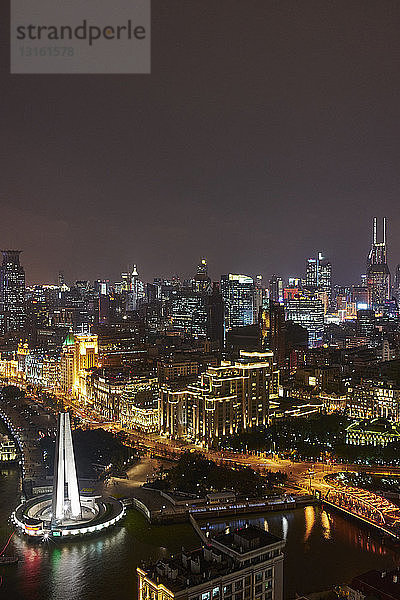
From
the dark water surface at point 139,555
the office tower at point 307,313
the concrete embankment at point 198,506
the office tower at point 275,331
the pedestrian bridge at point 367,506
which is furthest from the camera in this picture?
the office tower at point 307,313

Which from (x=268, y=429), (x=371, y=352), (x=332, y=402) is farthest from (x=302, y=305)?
(x=268, y=429)

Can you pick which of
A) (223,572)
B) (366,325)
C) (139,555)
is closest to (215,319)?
(366,325)

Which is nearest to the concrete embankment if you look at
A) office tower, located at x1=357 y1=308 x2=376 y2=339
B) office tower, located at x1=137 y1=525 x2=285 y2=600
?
office tower, located at x1=137 y1=525 x2=285 y2=600

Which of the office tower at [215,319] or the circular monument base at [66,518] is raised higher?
the office tower at [215,319]

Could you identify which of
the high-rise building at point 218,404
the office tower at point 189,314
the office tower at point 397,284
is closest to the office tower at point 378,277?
the office tower at point 397,284

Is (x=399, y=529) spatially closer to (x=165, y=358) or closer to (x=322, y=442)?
(x=322, y=442)

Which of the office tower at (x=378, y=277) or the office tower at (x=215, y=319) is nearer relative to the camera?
the office tower at (x=215, y=319)

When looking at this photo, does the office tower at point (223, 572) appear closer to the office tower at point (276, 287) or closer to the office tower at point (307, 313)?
the office tower at point (307, 313)

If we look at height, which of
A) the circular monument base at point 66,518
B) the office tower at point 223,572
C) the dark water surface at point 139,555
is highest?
the office tower at point 223,572

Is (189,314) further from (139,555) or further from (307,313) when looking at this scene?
(139,555)
